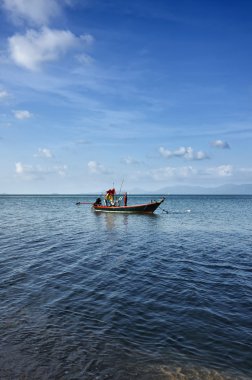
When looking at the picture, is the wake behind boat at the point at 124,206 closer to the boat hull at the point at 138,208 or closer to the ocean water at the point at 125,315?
the boat hull at the point at 138,208

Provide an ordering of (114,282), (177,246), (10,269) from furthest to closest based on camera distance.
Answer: (177,246), (10,269), (114,282)

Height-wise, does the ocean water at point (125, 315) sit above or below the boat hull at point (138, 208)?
below

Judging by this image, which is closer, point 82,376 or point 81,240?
point 82,376

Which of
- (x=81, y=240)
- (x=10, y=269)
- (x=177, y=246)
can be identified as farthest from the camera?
(x=81, y=240)

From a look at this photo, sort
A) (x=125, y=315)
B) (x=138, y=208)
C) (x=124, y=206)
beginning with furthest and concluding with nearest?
(x=124, y=206) < (x=138, y=208) < (x=125, y=315)

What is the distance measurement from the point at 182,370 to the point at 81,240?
1872 cm

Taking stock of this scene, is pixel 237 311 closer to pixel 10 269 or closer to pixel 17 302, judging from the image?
pixel 17 302

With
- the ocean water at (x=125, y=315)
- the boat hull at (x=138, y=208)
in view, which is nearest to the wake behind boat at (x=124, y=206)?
the boat hull at (x=138, y=208)

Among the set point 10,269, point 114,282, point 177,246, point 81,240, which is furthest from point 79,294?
point 81,240

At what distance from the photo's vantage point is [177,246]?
2206 centimetres

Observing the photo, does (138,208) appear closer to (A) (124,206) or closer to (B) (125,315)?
(A) (124,206)

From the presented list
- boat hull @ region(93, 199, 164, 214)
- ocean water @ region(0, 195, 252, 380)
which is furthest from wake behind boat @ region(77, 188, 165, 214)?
ocean water @ region(0, 195, 252, 380)

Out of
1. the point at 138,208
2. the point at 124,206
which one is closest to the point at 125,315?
the point at 138,208

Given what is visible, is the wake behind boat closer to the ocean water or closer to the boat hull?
the boat hull
